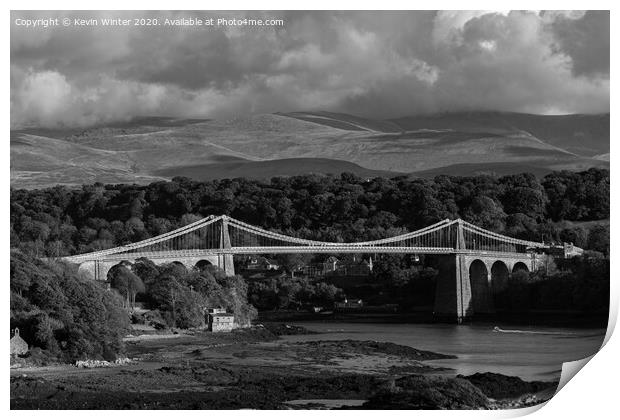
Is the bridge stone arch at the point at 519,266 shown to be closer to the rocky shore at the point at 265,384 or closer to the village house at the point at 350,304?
the village house at the point at 350,304

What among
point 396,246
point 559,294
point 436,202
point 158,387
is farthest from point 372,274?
point 158,387

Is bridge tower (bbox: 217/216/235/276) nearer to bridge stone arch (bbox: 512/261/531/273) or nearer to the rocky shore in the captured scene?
bridge stone arch (bbox: 512/261/531/273)

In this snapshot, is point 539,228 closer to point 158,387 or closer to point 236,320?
point 236,320

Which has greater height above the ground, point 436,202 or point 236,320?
point 436,202

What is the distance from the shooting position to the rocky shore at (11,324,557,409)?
37.2 feet

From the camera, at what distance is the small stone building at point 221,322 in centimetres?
1978

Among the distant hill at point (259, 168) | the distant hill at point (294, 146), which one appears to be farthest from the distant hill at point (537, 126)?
the distant hill at point (259, 168)

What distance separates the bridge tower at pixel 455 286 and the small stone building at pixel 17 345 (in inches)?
477

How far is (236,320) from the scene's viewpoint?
20609 mm

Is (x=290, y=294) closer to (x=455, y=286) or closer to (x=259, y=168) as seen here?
(x=455, y=286)

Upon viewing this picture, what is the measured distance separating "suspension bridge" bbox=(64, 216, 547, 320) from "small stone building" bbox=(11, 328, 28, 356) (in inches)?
372

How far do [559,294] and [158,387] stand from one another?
11457mm

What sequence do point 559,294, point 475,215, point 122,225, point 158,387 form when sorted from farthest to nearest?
point 475,215, point 122,225, point 559,294, point 158,387

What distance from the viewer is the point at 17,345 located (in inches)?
504
